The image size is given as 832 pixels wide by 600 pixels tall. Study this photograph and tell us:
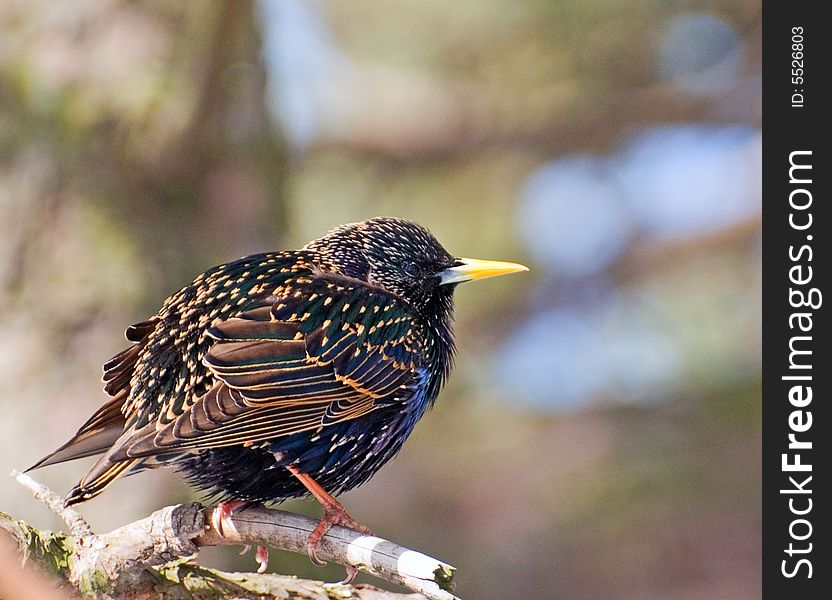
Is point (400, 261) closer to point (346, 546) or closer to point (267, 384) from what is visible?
point (267, 384)

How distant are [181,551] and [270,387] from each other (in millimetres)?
561

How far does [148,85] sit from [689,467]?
20.1 feet

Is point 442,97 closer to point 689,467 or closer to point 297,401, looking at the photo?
point 689,467

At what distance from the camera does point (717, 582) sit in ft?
30.0

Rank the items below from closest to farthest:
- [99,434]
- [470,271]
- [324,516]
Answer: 1. [324,516]
2. [99,434]
3. [470,271]

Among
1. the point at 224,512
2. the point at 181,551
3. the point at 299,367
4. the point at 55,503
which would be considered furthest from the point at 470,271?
the point at 55,503

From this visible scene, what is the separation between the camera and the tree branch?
2746 millimetres

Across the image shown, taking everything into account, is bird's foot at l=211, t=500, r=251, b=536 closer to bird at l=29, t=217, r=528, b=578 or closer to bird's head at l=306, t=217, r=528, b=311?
bird at l=29, t=217, r=528, b=578

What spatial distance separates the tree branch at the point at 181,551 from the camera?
2.75 metres

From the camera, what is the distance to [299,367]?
302 cm

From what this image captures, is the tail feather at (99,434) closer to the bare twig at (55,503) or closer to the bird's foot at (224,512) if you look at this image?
the bare twig at (55,503)

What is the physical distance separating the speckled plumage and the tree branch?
0.11m

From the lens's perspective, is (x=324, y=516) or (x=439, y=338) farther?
(x=439, y=338)

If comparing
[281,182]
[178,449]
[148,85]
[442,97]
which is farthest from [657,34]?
[178,449]
